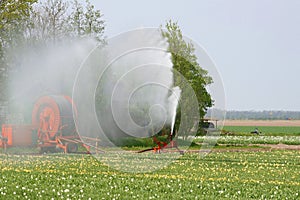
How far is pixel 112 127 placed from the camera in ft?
96.2

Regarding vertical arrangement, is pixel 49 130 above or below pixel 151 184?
above

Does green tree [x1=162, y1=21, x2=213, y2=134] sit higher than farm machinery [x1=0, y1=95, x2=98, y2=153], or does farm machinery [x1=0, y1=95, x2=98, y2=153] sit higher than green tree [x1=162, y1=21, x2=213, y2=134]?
green tree [x1=162, y1=21, x2=213, y2=134]

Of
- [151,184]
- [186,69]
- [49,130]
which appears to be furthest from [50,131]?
[151,184]

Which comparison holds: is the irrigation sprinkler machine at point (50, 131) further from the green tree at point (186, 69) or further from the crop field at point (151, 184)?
the crop field at point (151, 184)

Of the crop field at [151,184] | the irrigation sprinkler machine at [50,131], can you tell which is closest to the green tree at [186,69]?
the irrigation sprinkler machine at [50,131]

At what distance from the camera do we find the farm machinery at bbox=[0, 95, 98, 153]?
92.1 ft

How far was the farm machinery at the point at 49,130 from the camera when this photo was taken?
1105 inches

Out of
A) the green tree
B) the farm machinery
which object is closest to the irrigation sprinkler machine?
the farm machinery

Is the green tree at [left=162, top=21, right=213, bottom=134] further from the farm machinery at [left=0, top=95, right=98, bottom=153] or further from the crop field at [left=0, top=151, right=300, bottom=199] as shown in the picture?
the crop field at [left=0, top=151, right=300, bottom=199]

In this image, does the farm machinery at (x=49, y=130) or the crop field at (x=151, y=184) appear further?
the farm machinery at (x=49, y=130)

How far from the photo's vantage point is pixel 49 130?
2825cm

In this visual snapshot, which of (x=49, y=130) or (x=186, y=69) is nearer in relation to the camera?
(x=49, y=130)

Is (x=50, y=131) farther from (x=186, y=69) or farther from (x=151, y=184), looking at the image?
(x=151, y=184)

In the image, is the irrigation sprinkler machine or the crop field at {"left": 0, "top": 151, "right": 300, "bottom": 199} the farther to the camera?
the irrigation sprinkler machine
